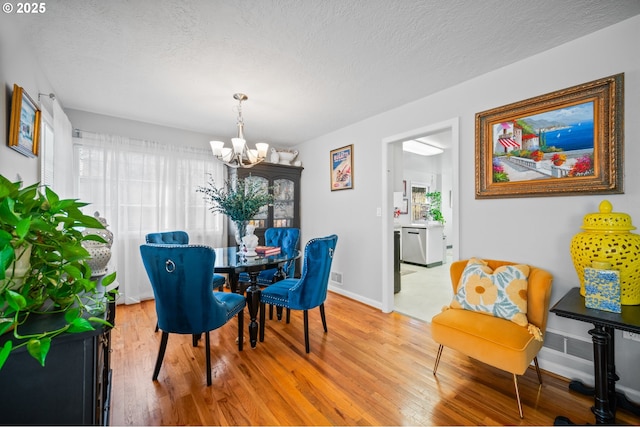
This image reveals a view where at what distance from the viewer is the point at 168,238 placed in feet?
9.43

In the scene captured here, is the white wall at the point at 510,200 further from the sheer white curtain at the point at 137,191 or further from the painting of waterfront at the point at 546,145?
the sheer white curtain at the point at 137,191

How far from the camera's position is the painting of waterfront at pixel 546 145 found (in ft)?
5.92

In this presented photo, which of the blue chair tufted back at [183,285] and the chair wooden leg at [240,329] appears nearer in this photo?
the blue chair tufted back at [183,285]

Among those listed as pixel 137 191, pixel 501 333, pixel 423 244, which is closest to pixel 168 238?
pixel 137 191

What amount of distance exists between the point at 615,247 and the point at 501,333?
0.77 metres

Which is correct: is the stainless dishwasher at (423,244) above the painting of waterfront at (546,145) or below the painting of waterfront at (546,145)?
below

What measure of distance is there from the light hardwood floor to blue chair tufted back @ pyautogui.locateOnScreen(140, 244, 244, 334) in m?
0.42

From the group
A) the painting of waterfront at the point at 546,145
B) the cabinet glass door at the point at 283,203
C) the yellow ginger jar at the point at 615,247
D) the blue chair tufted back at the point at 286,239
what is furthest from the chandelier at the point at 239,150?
the yellow ginger jar at the point at 615,247

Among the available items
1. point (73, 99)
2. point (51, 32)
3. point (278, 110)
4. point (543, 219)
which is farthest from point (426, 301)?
point (73, 99)

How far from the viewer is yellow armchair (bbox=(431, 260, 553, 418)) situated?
1.53 m

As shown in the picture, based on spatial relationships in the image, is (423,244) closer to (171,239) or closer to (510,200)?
(510,200)

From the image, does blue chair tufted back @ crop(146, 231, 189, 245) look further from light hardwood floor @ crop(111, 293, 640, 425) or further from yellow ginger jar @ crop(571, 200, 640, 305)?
yellow ginger jar @ crop(571, 200, 640, 305)

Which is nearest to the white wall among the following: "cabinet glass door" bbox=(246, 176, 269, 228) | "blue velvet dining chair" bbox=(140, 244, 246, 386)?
"cabinet glass door" bbox=(246, 176, 269, 228)

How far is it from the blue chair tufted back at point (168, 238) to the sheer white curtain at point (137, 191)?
28.9 inches
